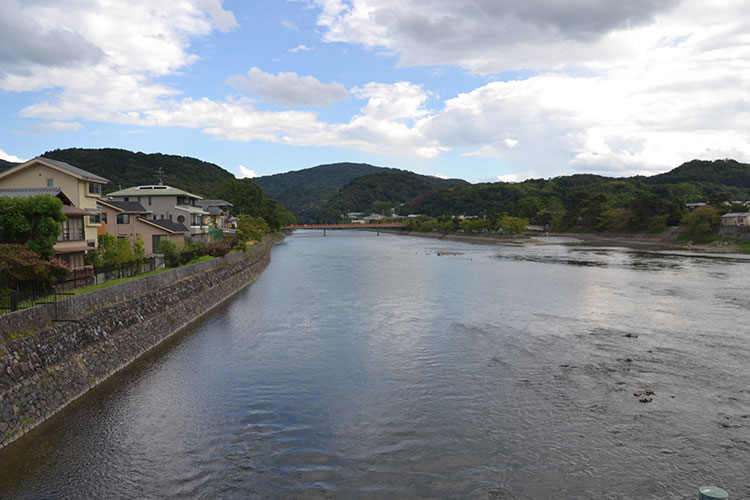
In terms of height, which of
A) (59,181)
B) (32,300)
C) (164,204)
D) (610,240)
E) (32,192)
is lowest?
(610,240)

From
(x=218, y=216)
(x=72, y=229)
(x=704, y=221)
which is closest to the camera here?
(x=72, y=229)

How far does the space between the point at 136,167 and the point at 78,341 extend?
13338 cm

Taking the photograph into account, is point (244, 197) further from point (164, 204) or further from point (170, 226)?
point (170, 226)

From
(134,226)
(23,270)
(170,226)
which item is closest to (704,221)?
(170,226)

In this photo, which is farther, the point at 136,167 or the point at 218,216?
the point at 136,167

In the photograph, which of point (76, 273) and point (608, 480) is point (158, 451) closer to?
point (608, 480)

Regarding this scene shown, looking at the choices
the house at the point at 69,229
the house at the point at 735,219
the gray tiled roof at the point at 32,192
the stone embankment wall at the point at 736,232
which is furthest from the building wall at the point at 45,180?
the house at the point at 735,219

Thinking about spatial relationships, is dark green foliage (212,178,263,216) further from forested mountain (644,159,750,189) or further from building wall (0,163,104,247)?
forested mountain (644,159,750,189)

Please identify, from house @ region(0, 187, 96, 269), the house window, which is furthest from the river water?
the house window

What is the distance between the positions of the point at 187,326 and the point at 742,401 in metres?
21.9

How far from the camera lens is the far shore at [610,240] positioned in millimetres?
67369

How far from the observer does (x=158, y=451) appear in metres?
11.3

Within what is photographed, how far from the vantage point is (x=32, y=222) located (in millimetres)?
18953

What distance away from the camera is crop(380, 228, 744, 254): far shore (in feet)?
221
